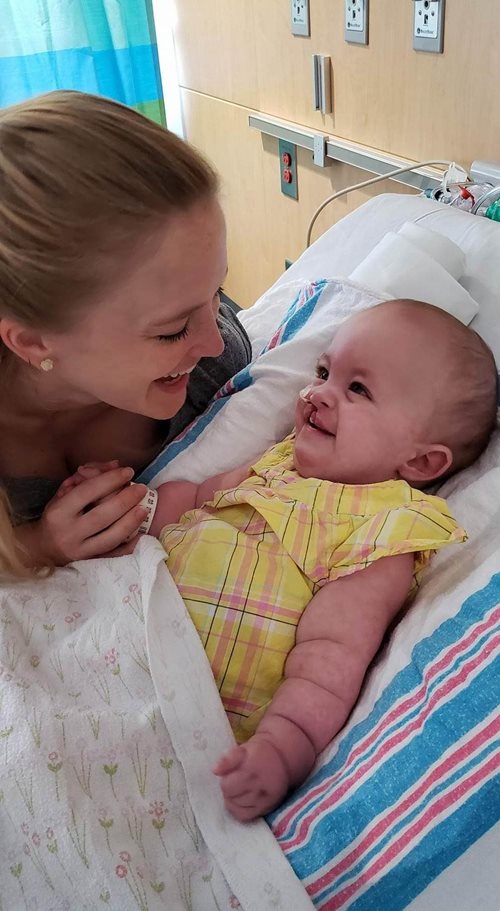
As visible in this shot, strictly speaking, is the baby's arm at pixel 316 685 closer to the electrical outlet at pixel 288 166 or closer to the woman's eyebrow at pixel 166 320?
the woman's eyebrow at pixel 166 320

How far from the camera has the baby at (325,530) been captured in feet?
2.66

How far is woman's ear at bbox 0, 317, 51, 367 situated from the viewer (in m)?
0.93

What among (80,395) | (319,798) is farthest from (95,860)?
(80,395)

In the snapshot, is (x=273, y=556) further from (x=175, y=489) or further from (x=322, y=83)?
(x=322, y=83)

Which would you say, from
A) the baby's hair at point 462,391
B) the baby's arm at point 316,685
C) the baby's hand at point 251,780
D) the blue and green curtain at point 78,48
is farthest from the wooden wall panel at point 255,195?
the baby's hand at point 251,780

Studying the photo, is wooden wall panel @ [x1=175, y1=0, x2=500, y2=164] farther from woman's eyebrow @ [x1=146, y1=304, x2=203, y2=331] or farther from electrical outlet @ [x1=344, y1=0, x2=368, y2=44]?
woman's eyebrow @ [x1=146, y1=304, x2=203, y2=331]

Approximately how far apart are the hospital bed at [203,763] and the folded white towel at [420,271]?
33 cm

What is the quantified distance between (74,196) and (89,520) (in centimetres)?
41

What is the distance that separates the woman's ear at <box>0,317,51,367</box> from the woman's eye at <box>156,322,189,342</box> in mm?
148

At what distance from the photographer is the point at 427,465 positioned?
1022 mm

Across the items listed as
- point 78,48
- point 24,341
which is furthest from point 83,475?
point 78,48

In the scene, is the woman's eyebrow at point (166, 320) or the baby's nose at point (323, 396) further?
the baby's nose at point (323, 396)

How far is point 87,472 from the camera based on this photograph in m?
1.08

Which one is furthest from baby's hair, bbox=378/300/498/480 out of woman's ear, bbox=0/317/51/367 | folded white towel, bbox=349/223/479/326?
woman's ear, bbox=0/317/51/367
